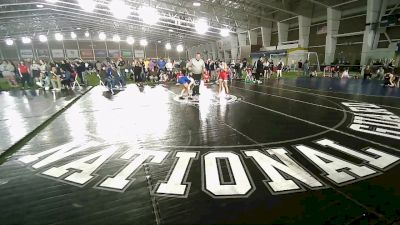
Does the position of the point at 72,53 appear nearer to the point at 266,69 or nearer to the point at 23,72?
the point at 23,72

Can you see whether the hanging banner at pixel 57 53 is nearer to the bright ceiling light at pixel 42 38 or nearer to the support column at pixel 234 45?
the bright ceiling light at pixel 42 38

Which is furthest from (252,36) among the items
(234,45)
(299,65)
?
(299,65)

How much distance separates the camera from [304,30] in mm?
31375

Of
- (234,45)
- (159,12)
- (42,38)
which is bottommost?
(234,45)

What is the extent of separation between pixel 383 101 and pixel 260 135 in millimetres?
8270

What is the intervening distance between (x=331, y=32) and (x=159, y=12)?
74.6 feet

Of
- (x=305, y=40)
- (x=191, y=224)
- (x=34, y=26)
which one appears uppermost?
(x=34, y=26)

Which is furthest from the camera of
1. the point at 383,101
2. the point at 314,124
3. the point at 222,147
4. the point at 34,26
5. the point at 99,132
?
the point at 34,26

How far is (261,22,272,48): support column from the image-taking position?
38750 mm

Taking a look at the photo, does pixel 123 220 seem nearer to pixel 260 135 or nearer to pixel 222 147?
pixel 222 147

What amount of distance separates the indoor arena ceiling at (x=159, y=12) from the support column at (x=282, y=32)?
1.06 metres

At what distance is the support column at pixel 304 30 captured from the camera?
30.9 m

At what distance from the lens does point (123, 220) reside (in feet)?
9.48

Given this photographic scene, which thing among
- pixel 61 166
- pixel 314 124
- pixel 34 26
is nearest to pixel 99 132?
pixel 61 166
